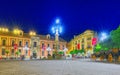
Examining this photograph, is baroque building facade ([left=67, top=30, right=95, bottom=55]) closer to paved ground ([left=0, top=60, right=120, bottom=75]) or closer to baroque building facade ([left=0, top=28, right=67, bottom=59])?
baroque building facade ([left=0, top=28, right=67, bottom=59])

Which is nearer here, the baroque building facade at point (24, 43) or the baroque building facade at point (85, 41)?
the baroque building facade at point (24, 43)

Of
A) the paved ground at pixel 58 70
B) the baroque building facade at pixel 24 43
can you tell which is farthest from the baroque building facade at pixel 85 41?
the paved ground at pixel 58 70

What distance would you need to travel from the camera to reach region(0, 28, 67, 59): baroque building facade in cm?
9424

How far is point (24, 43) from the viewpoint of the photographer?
103 metres

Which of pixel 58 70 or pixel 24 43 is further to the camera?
pixel 24 43

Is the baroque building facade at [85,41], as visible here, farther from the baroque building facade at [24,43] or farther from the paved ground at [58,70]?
the paved ground at [58,70]

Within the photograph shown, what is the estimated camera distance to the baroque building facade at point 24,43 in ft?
309

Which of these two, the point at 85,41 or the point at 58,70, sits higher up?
the point at 85,41

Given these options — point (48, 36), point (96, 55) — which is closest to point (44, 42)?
point (48, 36)

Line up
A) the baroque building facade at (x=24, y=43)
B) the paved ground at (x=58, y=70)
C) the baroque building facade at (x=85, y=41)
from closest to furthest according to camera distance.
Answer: the paved ground at (x=58, y=70)
the baroque building facade at (x=24, y=43)
the baroque building facade at (x=85, y=41)

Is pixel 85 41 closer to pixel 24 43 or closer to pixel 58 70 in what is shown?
pixel 24 43

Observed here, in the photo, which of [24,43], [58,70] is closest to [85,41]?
[24,43]

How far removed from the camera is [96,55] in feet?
213

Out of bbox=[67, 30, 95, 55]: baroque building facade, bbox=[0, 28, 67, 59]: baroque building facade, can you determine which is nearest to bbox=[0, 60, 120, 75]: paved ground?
bbox=[0, 28, 67, 59]: baroque building facade
